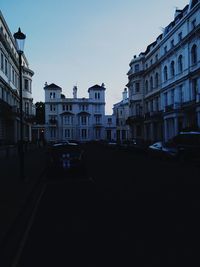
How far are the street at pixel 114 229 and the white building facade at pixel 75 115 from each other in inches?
2992

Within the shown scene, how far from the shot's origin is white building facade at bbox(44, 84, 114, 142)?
85.8 metres

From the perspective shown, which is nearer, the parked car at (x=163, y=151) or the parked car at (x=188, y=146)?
the parked car at (x=188, y=146)

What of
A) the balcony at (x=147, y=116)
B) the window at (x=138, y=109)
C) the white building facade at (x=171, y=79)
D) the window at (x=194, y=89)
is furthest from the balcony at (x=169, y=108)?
the window at (x=138, y=109)

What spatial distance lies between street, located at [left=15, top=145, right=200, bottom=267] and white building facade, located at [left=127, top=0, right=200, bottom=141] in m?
23.5

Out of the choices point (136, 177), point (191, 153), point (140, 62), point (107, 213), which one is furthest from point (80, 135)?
point (107, 213)

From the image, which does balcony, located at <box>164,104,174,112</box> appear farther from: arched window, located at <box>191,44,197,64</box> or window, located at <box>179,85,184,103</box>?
arched window, located at <box>191,44,197,64</box>

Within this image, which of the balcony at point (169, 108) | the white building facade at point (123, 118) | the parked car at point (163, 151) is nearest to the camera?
the parked car at point (163, 151)

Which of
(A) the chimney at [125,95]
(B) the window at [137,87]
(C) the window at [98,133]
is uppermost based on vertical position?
(A) the chimney at [125,95]

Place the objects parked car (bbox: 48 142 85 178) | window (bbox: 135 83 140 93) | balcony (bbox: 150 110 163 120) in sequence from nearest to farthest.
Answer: parked car (bbox: 48 142 85 178), balcony (bbox: 150 110 163 120), window (bbox: 135 83 140 93)

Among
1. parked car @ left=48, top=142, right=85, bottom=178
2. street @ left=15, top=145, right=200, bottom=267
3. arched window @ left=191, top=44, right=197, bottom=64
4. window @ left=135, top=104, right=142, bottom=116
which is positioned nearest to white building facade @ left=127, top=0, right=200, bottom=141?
arched window @ left=191, top=44, right=197, bottom=64

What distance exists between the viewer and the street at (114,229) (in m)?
4.55

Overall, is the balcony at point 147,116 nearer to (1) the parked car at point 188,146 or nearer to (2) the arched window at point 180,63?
(2) the arched window at point 180,63

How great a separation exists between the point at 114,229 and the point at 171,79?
131 ft

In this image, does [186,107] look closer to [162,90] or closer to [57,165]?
[162,90]
